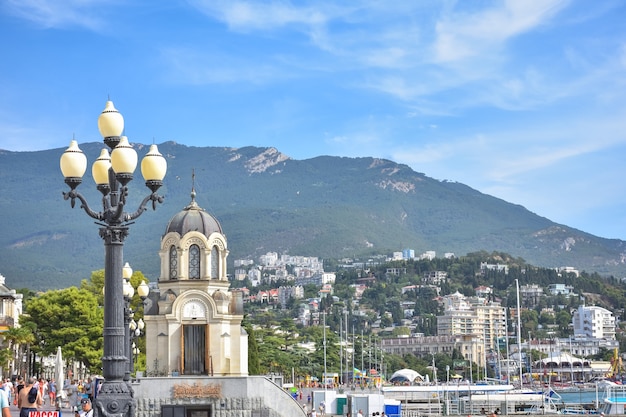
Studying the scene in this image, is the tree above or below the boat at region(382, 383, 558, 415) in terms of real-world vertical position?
above

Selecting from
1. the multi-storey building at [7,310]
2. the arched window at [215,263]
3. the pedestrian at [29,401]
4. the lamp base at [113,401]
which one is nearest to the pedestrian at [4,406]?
the pedestrian at [29,401]

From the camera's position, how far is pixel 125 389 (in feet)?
48.8

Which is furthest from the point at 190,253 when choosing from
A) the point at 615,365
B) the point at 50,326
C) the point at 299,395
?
the point at 615,365

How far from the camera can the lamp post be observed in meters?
14.8

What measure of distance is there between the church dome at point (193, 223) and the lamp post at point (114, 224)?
79.2ft

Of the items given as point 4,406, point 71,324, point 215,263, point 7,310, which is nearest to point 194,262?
point 215,263

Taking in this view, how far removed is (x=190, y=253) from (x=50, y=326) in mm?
28968

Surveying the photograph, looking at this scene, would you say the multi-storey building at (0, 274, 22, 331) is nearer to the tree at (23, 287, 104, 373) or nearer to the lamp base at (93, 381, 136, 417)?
the tree at (23, 287, 104, 373)

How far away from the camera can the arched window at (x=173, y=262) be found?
3962 cm

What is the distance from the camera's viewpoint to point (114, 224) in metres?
15.2

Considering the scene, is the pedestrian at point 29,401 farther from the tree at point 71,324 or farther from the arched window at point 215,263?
the tree at point 71,324

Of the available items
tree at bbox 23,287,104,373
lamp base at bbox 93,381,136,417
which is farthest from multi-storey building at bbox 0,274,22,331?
lamp base at bbox 93,381,136,417

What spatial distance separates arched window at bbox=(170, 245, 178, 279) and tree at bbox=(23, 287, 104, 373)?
24009 millimetres

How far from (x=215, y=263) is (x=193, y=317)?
238 cm
